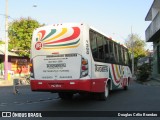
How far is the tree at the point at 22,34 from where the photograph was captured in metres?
52.9

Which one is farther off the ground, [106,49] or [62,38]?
[62,38]

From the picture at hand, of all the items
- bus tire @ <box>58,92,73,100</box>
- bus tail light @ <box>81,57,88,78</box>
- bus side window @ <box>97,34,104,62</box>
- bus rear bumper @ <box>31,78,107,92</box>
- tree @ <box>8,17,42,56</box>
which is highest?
tree @ <box>8,17,42,56</box>

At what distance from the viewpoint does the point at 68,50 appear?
13477 mm

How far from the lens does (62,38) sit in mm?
13648

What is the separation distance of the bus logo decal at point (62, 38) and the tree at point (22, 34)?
127ft

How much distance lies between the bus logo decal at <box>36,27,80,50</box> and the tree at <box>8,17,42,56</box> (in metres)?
38.6

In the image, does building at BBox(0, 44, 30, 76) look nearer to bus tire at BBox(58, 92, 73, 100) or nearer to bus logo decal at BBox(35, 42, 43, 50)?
bus tire at BBox(58, 92, 73, 100)

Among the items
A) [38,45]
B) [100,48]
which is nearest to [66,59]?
[38,45]

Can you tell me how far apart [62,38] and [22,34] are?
40250 mm

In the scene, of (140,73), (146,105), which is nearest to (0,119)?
(146,105)

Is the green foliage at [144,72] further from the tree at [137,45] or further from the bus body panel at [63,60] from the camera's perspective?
the tree at [137,45]

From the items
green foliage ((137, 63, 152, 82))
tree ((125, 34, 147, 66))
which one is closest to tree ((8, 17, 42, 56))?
green foliage ((137, 63, 152, 82))

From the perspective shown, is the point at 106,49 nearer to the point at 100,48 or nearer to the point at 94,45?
the point at 100,48

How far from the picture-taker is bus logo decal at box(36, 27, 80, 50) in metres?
13.5
